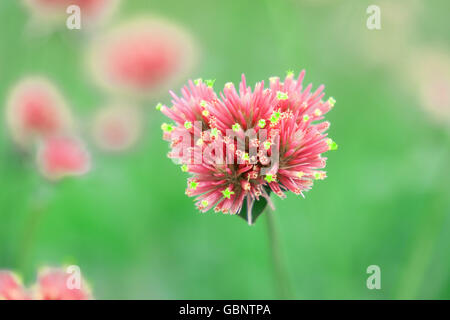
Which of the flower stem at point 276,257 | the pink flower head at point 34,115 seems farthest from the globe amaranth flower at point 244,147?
the pink flower head at point 34,115

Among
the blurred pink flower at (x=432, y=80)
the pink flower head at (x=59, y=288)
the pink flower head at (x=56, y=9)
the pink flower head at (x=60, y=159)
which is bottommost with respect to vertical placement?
the pink flower head at (x=59, y=288)

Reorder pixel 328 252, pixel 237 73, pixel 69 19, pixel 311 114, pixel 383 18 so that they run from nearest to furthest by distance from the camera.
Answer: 1. pixel 311 114
2. pixel 69 19
3. pixel 328 252
4. pixel 383 18
5. pixel 237 73

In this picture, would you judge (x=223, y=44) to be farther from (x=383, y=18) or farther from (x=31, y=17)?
(x=31, y=17)

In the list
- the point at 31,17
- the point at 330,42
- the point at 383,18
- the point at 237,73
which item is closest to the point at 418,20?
the point at 383,18
